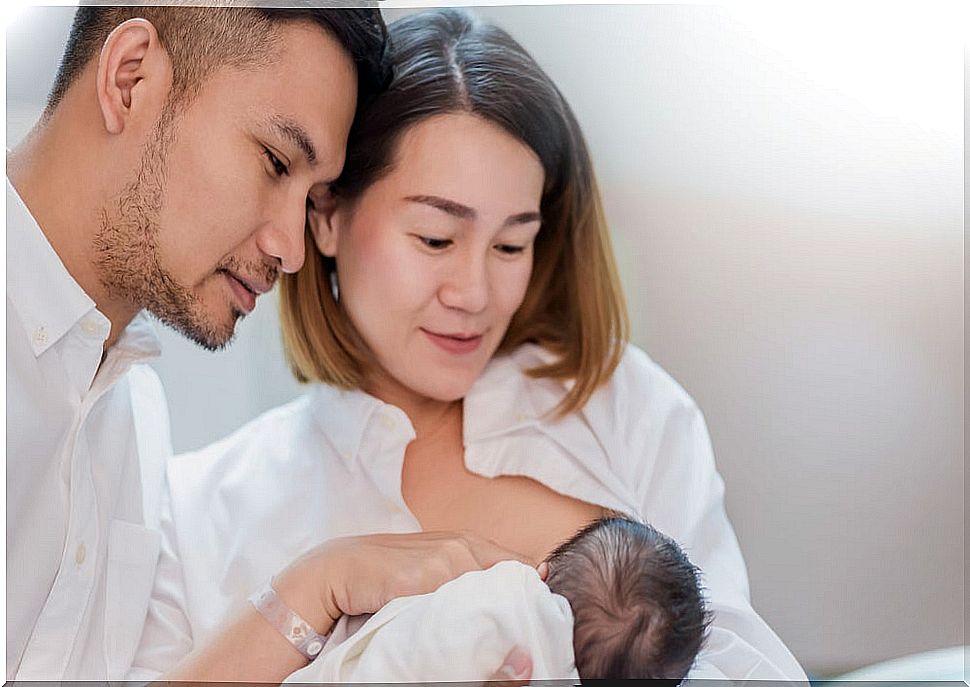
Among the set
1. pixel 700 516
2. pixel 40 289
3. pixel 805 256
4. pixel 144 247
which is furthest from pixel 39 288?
pixel 805 256

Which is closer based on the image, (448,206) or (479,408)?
(448,206)

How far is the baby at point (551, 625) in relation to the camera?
154 cm

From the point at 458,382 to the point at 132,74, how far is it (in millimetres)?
654

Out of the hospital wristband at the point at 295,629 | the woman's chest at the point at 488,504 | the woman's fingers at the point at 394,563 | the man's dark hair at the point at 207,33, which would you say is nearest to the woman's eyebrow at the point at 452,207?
the man's dark hair at the point at 207,33

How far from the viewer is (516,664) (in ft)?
5.13

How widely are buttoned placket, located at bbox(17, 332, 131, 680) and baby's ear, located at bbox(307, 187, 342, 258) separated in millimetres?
360

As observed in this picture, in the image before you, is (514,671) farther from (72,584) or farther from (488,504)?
(72,584)

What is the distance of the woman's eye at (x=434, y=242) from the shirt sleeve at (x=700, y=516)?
0.37 meters

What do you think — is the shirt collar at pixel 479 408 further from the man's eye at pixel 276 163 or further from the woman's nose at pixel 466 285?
the man's eye at pixel 276 163

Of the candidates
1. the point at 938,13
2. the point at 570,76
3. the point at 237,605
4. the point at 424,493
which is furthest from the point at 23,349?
the point at 938,13

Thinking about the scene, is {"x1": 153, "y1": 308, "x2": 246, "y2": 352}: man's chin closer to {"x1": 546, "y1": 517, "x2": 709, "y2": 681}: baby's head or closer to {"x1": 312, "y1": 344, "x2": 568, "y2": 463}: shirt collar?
{"x1": 312, "y1": 344, "x2": 568, "y2": 463}: shirt collar

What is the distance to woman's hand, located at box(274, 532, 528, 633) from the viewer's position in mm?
1637

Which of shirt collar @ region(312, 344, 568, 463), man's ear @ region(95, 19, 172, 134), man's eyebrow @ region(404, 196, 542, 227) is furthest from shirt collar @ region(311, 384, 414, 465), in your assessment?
man's ear @ region(95, 19, 172, 134)

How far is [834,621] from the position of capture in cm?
177
